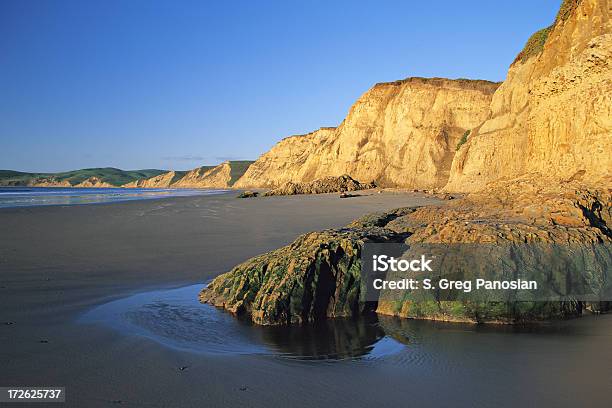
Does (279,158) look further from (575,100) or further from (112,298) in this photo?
(112,298)

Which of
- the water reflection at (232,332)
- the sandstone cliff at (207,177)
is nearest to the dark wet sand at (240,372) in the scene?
the water reflection at (232,332)

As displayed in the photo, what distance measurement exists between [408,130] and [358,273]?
3848 cm

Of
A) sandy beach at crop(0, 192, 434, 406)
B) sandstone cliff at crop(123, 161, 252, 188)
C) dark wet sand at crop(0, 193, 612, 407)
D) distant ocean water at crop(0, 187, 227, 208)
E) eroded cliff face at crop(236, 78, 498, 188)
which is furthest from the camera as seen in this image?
sandstone cliff at crop(123, 161, 252, 188)

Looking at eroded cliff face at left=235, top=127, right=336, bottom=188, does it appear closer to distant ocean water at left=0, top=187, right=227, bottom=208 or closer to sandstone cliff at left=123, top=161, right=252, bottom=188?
sandstone cliff at left=123, top=161, right=252, bottom=188

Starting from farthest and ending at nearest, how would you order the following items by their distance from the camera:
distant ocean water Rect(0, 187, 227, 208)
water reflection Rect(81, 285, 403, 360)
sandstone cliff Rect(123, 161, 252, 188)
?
1. sandstone cliff Rect(123, 161, 252, 188)
2. distant ocean water Rect(0, 187, 227, 208)
3. water reflection Rect(81, 285, 403, 360)

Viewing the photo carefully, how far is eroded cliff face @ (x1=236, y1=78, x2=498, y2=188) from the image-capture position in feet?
128

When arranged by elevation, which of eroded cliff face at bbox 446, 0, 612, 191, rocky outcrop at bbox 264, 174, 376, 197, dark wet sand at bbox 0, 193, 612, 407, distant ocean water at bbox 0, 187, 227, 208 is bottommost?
dark wet sand at bbox 0, 193, 612, 407

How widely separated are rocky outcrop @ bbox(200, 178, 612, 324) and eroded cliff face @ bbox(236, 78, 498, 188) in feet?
106

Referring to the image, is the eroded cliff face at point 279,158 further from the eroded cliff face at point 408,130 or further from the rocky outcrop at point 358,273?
the rocky outcrop at point 358,273

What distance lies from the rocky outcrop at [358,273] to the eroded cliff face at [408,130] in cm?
3243

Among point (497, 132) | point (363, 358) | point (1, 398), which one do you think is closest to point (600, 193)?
point (363, 358)

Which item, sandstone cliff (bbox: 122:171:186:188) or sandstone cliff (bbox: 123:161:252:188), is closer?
sandstone cliff (bbox: 123:161:252:188)

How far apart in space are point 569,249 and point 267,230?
7.73 metres

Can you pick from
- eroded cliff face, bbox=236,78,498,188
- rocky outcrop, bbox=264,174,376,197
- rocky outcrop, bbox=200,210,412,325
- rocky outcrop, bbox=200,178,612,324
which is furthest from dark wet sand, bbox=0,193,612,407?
eroded cliff face, bbox=236,78,498,188
